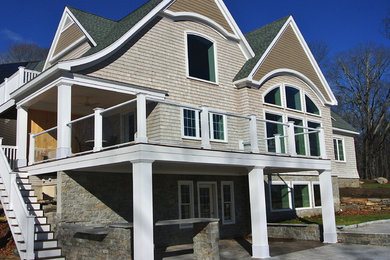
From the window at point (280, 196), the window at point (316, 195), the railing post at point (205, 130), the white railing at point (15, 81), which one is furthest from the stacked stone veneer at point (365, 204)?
the white railing at point (15, 81)

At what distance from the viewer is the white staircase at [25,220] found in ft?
32.1

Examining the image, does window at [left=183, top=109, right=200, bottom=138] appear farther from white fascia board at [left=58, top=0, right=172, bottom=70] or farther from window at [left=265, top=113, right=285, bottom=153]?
white fascia board at [left=58, top=0, right=172, bottom=70]

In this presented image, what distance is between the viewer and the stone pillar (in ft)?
32.9

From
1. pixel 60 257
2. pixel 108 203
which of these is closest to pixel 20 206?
pixel 60 257

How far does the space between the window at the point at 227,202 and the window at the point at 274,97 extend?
417 centimetres

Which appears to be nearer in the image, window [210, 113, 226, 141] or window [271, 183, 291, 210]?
window [210, 113, 226, 141]

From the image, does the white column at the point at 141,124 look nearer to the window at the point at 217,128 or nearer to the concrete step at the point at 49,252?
the concrete step at the point at 49,252

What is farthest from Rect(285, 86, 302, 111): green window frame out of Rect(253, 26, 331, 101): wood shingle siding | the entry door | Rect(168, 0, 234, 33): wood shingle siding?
the entry door

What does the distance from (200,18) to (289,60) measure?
5.07 metres

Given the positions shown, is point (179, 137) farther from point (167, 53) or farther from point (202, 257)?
point (202, 257)

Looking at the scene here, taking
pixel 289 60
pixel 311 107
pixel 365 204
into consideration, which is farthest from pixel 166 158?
pixel 365 204

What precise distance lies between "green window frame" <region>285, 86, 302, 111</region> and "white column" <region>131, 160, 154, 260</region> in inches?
435

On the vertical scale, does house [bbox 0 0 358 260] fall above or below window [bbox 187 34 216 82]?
below

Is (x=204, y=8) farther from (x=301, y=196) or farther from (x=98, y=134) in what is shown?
(x=301, y=196)
